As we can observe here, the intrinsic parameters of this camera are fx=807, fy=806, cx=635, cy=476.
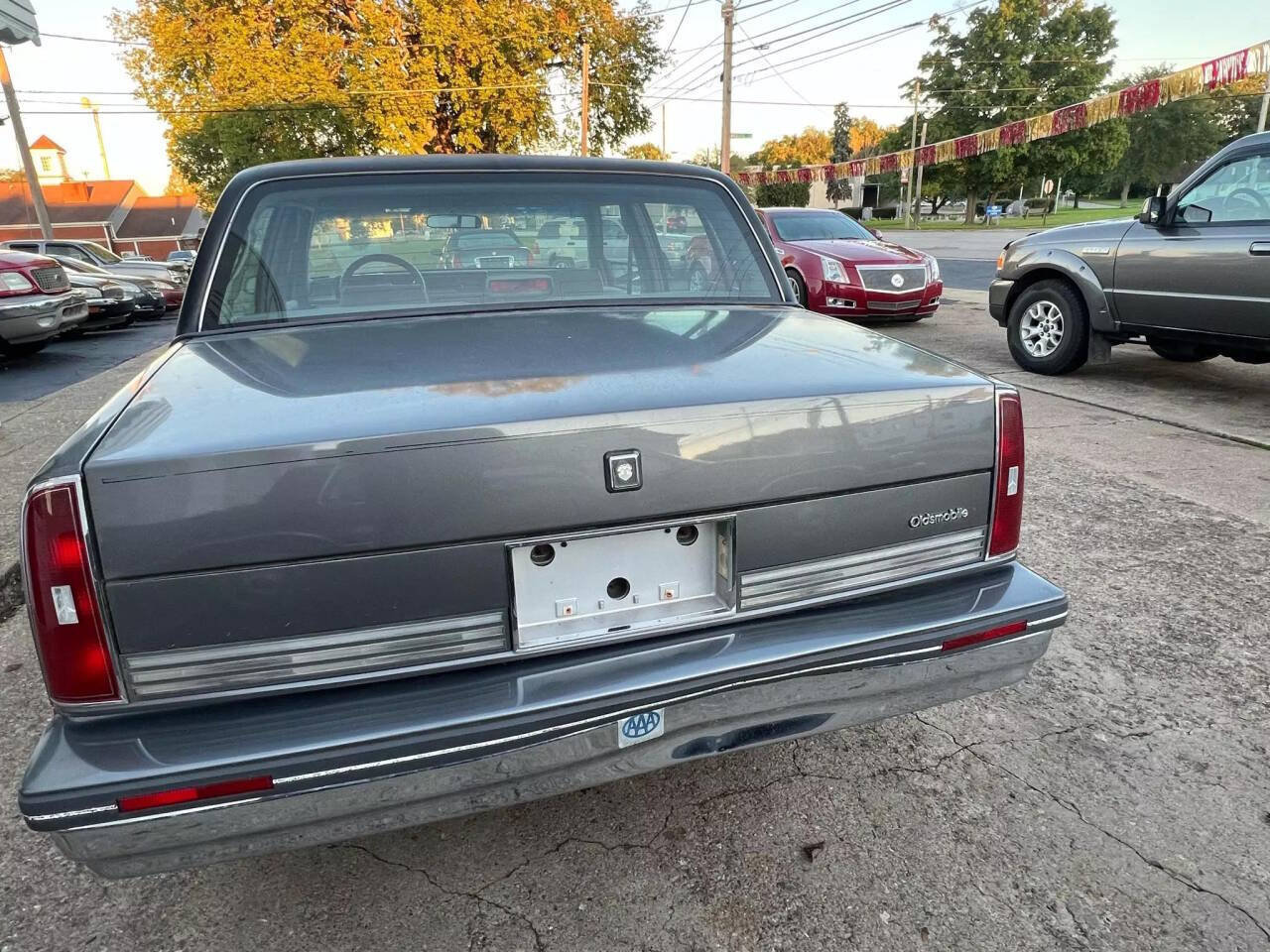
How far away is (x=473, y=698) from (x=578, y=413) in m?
0.56

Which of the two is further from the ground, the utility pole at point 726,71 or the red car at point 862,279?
the utility pole at point 726,71

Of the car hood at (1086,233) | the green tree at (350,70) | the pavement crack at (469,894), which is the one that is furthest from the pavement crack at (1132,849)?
the green tree at (350,70)

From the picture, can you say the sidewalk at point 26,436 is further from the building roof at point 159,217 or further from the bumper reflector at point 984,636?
the building roof at point 159,217

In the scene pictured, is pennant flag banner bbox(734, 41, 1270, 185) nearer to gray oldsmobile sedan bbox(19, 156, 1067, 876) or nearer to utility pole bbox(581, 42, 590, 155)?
utility pole bbox(581, 42, 590, 155)

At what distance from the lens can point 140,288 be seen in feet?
46.6

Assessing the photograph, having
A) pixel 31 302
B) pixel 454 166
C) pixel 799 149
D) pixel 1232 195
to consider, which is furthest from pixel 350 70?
pixel 799 149

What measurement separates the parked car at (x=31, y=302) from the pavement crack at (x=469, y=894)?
9.29 m

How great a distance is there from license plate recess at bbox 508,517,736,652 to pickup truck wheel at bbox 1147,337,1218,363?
5840 mm

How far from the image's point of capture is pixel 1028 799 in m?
2.11

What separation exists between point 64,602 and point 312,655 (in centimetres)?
41

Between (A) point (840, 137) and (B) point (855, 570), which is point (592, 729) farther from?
(A) point (840, 137)

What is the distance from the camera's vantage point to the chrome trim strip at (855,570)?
170cm

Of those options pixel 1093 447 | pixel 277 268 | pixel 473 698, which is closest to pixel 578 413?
pixel 473 698

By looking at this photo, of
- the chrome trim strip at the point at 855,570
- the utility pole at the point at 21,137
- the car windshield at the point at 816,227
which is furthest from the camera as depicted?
the utility pole at the point at 21,137
